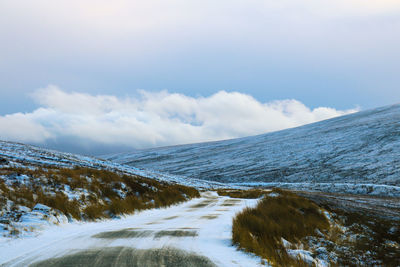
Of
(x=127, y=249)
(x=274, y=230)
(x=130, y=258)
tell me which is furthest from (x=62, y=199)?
(x=274, y=230)

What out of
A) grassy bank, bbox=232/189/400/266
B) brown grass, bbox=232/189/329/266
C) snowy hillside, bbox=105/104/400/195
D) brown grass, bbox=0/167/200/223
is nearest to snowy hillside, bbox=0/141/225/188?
brown grass, bbox=0/167/200/223

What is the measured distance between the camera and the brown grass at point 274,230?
6246mm

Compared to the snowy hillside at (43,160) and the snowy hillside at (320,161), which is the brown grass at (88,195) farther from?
the snowy hillside at (320,161)

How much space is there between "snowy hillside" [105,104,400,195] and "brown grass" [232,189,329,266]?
32093 millimetres

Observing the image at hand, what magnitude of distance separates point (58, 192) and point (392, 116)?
10837 centimetres

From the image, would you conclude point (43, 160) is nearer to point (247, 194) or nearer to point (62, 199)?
point (247, 194)

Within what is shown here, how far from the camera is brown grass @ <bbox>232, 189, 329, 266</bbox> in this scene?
6246mm

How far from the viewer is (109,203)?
1352 cm

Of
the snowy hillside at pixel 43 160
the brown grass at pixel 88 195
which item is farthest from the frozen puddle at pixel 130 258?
the snowy hillside at pixel 43 160

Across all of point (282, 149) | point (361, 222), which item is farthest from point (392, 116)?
point (361, 222)

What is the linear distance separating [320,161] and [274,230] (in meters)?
71.6

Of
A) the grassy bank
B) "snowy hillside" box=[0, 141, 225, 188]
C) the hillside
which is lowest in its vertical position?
the grassy bank

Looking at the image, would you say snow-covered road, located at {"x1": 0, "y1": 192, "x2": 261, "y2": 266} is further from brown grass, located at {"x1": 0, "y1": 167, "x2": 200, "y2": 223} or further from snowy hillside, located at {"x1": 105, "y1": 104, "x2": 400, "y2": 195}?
snowy hillside, located at {"x1": 105, "y1": 104, "x2": 400, "y2": 195}

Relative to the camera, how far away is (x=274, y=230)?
9.18m
